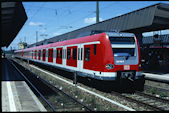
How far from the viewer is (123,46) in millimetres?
11023

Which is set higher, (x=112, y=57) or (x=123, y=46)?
(x=123, y=46)

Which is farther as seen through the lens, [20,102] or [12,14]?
[12,14]

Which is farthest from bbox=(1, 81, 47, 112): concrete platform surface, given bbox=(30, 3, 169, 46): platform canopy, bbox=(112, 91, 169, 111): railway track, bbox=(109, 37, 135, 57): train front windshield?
bbox=(30, 3, 169, 46): platform canopy

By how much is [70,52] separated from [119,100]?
7.03 m

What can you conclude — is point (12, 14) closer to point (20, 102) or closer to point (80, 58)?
point (80, 58)

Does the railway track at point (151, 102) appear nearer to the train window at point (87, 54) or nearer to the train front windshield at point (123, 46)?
the train front windshield at point (123, 46)

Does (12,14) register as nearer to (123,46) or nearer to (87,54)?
(87,54)

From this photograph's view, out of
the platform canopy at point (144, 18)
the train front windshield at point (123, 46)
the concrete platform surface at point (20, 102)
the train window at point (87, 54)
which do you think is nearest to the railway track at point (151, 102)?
the train front windshield at point (123, 46)

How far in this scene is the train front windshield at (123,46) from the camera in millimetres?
10805

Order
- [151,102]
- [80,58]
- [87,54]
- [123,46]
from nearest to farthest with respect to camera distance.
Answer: [151,102] < [123,46] < [87,54] < [80,58]

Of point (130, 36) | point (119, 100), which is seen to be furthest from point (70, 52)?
point (119, 100)

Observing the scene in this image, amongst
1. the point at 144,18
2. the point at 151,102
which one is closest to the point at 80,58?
the point at 144,18

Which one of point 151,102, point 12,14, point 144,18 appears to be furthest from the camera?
point 12,14

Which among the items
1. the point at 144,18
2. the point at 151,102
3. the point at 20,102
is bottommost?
the point at 151,102
